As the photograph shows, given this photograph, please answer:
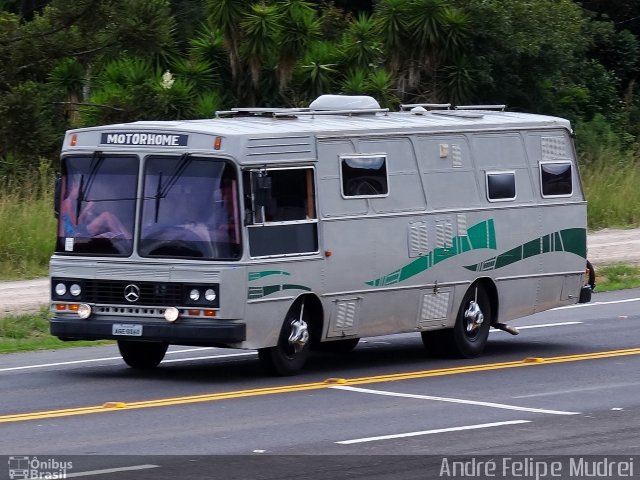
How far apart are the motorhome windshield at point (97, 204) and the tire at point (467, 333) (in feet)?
12.9

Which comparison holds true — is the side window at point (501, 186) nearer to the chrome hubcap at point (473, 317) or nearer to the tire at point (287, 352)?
the chrome hubcap at point (473, 317)

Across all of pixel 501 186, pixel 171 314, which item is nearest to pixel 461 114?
pixel 501 186

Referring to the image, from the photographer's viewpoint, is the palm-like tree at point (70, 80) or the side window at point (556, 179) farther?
the palm-like tree at point (70, 80)

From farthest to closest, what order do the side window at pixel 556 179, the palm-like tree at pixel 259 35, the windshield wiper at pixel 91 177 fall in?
the palm-like tree at pixel 259 35, the side window at pixel 556 179, the windshield wiper at pixel 91 177

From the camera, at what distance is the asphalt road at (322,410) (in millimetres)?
10211

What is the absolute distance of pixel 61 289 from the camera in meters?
14.2

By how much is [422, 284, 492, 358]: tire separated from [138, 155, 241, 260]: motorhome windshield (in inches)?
135

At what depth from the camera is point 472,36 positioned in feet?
105

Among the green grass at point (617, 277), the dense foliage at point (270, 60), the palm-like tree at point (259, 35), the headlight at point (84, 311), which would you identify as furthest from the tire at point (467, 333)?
the palm-like tree at point (259, 35)

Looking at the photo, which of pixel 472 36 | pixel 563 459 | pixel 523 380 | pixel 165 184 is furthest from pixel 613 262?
pixel 563 459

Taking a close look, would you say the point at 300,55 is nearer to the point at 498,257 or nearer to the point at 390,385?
the point at 498,257

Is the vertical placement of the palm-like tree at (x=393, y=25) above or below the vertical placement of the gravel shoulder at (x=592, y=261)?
above

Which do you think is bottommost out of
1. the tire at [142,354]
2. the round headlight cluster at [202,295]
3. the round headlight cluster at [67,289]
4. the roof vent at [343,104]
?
the tire at [142,354]

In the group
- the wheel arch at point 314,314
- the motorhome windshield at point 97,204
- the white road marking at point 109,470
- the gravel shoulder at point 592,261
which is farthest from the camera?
the gravel shoulder at point 592,261
